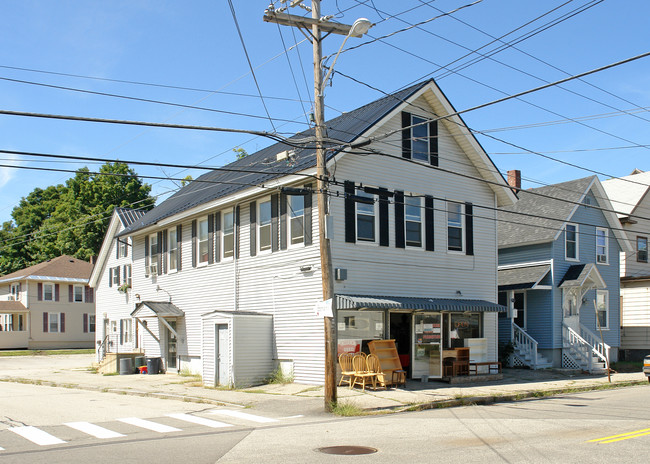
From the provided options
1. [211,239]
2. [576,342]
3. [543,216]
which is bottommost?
[576,342]

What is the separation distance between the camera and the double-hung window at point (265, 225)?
22203 mm

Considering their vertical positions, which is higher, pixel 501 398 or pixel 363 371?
pixel 363 371

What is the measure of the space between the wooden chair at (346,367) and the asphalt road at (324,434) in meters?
3.86

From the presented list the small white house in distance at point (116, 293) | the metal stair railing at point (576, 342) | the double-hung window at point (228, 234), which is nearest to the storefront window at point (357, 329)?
the double-hung window at point (228, 234)

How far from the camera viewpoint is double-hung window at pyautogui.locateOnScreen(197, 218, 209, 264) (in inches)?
1019

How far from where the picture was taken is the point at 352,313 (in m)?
20.0

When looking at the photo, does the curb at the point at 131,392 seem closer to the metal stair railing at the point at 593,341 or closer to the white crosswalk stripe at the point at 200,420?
the white crosswalk stripe at the point at 200,420

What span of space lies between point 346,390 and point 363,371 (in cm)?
73

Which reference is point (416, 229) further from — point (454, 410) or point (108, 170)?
point (108, 170)

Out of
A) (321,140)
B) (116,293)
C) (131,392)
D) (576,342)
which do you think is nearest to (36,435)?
(321,140)

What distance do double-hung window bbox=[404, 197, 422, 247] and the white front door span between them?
6801 mm

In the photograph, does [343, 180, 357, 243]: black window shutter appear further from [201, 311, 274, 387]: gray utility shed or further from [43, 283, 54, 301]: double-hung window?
[43, 283, 54, 301]: double-hung window

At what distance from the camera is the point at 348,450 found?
10.2 metres

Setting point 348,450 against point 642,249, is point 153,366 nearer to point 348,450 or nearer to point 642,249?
point 348,450
